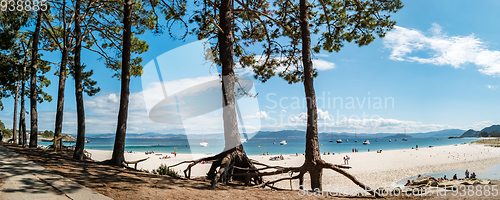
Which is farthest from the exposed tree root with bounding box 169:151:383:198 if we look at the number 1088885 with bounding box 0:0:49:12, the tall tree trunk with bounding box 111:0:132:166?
the number 1088885 with bounding box 0:0:49:12

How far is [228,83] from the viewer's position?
24.9 feet

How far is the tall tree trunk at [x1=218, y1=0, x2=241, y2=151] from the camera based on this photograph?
7.38 metres

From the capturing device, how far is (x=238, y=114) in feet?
26.1

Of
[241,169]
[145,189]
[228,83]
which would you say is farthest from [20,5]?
[241,169]

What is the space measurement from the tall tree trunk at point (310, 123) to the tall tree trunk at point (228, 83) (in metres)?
2.05

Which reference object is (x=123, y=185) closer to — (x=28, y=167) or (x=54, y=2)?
(x=28, y=167)

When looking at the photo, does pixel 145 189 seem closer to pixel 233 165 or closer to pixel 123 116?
pixel 233 165

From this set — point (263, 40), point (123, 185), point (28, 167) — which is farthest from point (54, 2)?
point (123, 185)

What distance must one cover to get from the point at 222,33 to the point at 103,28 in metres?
6.39

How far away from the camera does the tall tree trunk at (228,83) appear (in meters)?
7.38

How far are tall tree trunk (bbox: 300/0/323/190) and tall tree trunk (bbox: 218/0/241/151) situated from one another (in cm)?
205

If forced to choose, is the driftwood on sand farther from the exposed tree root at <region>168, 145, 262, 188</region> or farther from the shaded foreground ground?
the shaded foreground ground

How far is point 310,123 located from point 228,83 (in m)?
2.69

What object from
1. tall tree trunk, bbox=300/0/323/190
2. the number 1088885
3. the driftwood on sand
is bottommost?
the driftwood on sand
